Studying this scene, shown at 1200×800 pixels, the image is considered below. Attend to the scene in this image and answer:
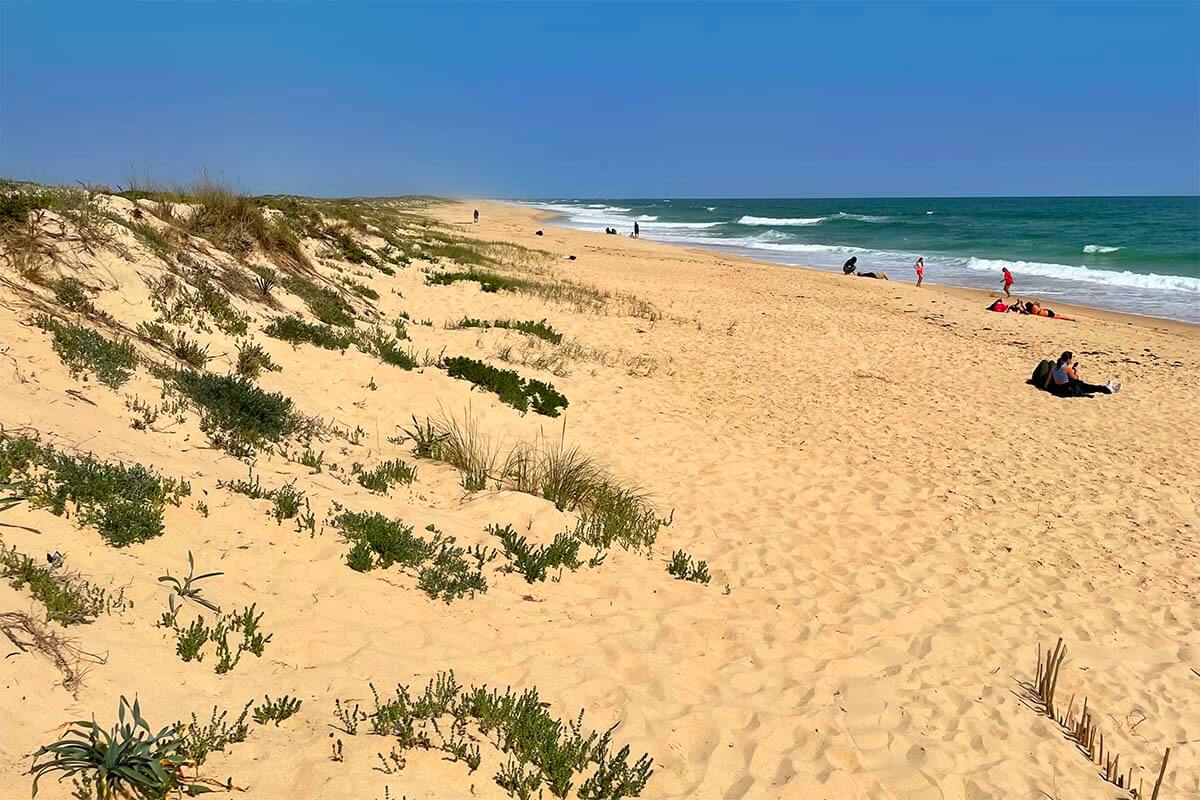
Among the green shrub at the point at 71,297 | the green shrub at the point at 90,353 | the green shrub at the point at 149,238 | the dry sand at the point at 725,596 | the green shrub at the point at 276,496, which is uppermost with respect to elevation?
the green shrub at the point at 149,238

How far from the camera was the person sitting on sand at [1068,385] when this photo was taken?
1177 centimetres

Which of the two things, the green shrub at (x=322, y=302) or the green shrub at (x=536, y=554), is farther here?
the green shrub at (x=322, y=302)

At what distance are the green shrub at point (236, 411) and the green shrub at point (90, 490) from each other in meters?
1.23

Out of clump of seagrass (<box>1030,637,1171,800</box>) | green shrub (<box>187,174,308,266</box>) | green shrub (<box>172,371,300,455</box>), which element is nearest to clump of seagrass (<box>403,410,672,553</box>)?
green shrub (<box>172,371,300,455</box>)

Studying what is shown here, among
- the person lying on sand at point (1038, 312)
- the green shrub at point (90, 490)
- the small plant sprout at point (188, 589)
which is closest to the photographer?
the small plant sprout at point (188, 589)

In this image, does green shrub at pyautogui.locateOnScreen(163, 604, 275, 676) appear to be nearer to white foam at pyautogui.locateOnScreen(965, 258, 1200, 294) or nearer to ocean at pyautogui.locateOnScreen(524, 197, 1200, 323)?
ocean at pyautogui.locateOnScreen(524, 197, 1200, 323)

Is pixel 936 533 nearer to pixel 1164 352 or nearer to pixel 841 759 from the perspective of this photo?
pixel 841 759

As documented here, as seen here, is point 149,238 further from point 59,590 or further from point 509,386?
point 59,590

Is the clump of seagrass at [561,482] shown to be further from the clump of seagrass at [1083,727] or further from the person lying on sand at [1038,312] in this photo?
the person lying on sand at [1038,312]

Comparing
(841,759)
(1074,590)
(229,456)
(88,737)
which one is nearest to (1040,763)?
(841,759)

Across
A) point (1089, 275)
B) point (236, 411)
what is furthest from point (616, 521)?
point (1089, 275)

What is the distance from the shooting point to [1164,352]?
50.2ft

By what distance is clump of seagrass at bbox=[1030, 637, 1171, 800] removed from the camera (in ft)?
12.7

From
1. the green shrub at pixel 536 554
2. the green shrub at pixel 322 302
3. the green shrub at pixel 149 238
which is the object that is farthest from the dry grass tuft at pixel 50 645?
the green shrub at pixel 322 302
